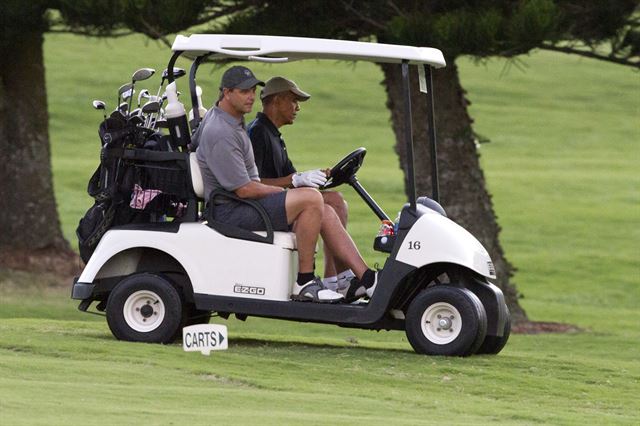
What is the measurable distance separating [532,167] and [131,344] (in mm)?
26745

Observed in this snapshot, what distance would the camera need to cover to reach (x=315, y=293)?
9.18m

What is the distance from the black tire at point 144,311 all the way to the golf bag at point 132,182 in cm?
43

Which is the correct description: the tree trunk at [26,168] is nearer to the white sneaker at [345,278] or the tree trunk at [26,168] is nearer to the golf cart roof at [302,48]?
the golf cart roof at [302,48]

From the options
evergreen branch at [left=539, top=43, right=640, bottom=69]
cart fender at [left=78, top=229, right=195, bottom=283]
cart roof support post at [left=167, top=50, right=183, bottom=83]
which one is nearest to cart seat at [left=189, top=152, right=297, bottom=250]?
cart fender at [left=78, top=229, right=195, bottom=283]

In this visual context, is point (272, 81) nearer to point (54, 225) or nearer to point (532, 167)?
point (54, 225)

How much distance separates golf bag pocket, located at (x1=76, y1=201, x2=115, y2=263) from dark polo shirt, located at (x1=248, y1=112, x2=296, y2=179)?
0.98 meters

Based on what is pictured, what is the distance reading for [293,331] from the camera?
51.9 ft

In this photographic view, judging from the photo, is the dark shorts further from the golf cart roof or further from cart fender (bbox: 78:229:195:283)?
the golf cart roof

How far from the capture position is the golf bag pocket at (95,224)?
31.4 feet

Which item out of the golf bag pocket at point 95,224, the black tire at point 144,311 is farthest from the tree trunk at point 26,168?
the black tire at point 144,311

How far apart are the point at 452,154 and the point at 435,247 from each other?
6855 mm

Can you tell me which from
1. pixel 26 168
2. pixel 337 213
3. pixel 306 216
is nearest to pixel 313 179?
pixel 306 216

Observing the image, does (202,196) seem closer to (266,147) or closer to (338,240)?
(266,147)

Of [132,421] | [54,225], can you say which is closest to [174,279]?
[132,421]
